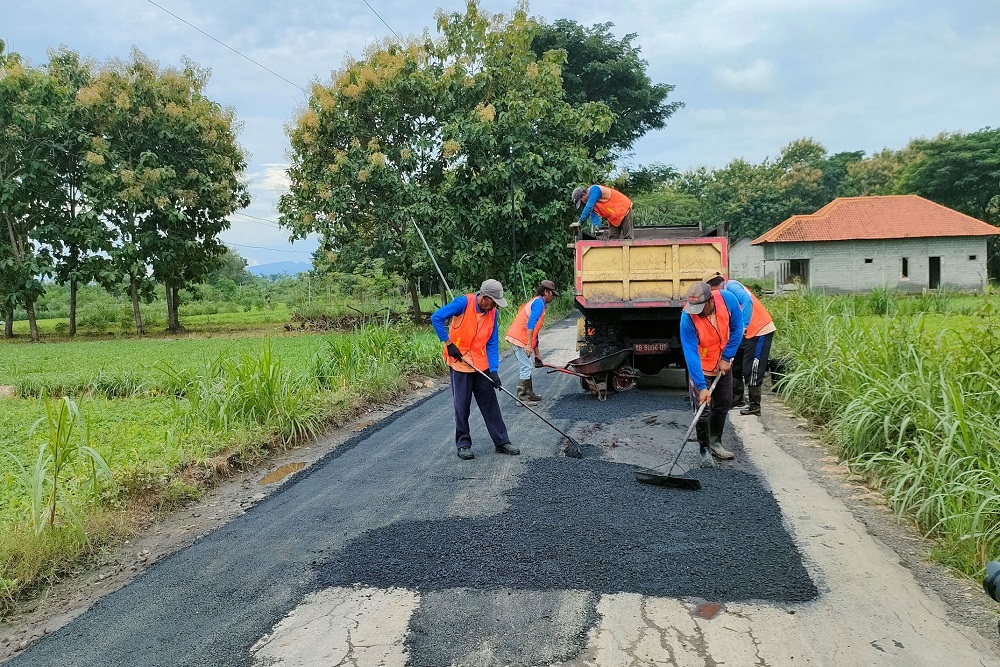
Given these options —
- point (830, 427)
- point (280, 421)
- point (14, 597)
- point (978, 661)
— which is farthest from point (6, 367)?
point (978, 661)

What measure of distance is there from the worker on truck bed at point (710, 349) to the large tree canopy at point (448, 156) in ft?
34.9

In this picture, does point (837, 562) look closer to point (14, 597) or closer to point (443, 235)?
point (14, 597)

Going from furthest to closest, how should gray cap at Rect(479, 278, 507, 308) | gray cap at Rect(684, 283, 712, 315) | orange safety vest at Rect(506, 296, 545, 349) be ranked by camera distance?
1. orange safety vest at Rect(506, 296, 545, 349)
2. gray cap at Rect(479, 278, 507, 308)
3. gray cap at Rect(684, 283, 712, 315)

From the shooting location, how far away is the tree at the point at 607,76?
28.6 metres

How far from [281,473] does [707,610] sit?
3638mm

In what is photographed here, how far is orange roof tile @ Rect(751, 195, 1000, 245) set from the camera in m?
27.4

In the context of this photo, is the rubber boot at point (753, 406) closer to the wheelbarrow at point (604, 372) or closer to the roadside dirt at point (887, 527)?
the roadside dirt at point (887, 527)

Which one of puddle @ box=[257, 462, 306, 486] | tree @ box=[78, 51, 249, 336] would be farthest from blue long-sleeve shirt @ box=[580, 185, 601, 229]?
tree @ box=[78, 51, 249, 336]

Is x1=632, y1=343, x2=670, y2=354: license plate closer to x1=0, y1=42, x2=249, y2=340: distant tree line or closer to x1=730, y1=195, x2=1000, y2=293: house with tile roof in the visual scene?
x1=0, y1=42, x2=249, y2=340: distant tree line

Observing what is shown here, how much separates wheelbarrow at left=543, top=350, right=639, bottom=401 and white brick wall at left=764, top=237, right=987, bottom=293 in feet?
69.9

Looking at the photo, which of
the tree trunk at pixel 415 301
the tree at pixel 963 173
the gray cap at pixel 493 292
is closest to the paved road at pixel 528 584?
the gray cap at pixel 493 292

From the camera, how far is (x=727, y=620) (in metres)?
2.96

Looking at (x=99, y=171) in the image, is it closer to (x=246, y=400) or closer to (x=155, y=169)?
(x=155, y=169)

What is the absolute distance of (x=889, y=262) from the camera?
28.0m
